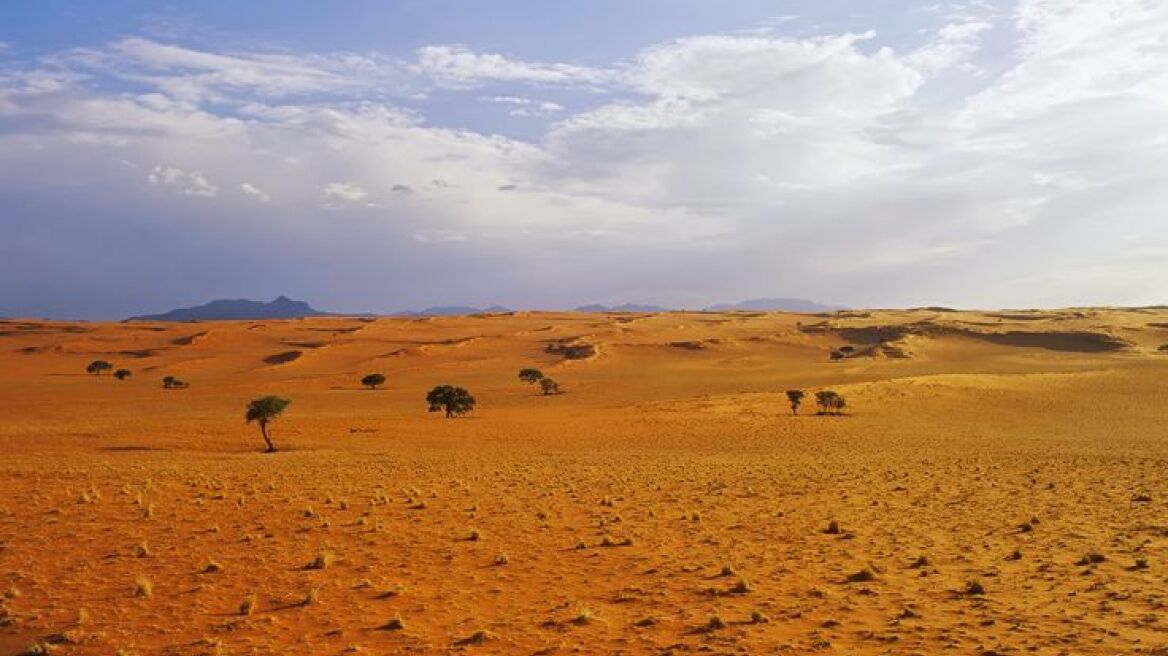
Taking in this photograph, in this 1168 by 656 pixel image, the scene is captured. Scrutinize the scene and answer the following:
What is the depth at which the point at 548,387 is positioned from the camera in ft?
184

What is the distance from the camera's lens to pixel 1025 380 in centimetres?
5088

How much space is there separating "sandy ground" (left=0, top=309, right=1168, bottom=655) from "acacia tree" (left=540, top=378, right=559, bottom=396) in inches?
202

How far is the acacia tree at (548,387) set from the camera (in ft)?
182

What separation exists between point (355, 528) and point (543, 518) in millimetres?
4211

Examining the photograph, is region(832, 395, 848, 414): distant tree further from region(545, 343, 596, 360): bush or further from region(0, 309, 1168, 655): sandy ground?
region(545, 343, 596, 360): bush

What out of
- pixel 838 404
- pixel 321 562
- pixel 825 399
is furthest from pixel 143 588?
pixel 838 404

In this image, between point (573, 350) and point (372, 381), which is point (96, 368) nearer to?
point (372, 381)

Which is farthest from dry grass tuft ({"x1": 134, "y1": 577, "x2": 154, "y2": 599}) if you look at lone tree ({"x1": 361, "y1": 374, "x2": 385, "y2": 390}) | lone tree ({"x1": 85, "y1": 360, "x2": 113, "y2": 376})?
lone tree ({"x1": 85, "y1": 360, "x2": 113, "y2": 376})

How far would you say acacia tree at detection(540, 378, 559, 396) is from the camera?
2180 inches

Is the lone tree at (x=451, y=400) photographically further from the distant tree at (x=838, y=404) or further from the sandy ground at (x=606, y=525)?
the distant tree at (x=838, y=404)

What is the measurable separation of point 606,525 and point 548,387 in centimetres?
3928

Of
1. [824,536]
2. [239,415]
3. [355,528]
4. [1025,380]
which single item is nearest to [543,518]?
[355,528]

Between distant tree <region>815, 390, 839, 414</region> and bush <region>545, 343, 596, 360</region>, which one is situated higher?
bush <region>545, 343, 596, 360</region>

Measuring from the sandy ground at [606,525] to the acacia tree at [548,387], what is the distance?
202 inches
